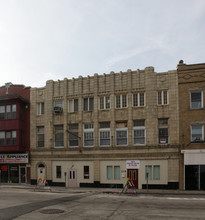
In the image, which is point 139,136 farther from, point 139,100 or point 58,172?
point 58,172

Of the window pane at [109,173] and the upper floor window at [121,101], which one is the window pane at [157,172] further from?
the upper floor window at [121,101]

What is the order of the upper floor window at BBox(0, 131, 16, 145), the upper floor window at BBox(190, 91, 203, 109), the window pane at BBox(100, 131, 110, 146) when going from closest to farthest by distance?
1. the upper floor window at BBox(190, 91, 203, 109)
2. the window pane at BBox(100, 131, 110, 146)
3. the upper floor window at BBox(0, 131, 16, 145)

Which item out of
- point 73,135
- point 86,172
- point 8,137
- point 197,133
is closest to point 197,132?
point 197,133

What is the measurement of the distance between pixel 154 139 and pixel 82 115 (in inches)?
316

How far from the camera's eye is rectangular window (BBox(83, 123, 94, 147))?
29.3m

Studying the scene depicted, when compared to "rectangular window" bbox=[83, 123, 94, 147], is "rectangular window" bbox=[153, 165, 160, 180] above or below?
below

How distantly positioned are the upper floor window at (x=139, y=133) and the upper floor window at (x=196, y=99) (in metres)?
4.99

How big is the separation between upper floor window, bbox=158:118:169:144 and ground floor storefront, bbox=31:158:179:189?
5.81ft

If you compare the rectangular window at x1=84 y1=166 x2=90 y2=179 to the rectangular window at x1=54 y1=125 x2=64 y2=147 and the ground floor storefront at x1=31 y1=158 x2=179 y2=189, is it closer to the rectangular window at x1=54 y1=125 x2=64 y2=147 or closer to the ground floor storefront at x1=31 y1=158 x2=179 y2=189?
the ground floor storefront at x1=31 y1=158 x2=179 y2=189

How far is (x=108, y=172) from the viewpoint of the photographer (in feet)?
92.8

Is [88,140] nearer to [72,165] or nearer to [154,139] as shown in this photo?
[72,165]

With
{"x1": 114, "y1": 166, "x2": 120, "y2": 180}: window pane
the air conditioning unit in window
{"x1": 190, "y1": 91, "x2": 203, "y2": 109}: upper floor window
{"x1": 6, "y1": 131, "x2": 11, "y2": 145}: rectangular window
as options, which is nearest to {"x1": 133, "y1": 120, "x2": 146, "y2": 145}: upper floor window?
{"x1": 114, "y1": 166, "x2": 120, "y2": 180}: window pane

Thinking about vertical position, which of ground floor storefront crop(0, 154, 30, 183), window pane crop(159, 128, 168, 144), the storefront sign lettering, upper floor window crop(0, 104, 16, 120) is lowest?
ground floor storefront crop(0, 154, 30, 183)

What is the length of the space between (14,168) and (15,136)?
158 inches
